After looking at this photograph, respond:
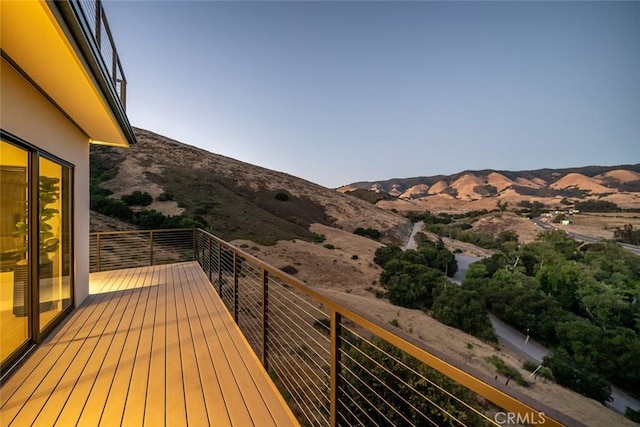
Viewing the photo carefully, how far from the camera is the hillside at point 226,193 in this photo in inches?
832

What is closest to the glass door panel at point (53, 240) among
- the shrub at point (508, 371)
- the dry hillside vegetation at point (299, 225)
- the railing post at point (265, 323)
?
the railing post at point (265, 323)

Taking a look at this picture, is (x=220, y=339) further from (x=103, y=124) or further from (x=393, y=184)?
(x=393, y=184)

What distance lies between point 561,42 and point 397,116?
17.3m

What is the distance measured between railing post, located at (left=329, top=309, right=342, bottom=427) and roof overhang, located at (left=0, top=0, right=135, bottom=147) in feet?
7.25

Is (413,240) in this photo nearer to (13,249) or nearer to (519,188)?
(13,249)

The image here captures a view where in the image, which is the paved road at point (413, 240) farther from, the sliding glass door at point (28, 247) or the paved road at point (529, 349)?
the sliding glass door at point (28, 247)

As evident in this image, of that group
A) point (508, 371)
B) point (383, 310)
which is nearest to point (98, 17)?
point (383, 310)

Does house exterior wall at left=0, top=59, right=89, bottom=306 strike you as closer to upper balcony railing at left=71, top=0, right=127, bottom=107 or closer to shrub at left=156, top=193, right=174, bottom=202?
upper balcony railing at left=71, top=0, right=127, bottom=107

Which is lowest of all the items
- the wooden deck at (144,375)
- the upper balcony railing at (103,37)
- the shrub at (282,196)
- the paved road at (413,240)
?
the paved road at (413,240)

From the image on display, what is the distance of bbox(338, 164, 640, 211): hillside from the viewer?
6994cm

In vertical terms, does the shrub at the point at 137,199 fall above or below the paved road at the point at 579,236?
above

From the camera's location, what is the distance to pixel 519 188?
8738 cm

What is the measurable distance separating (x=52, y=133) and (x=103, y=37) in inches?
47.5

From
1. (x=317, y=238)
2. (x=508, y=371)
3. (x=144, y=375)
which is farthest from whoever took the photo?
(x=317, y=238)
